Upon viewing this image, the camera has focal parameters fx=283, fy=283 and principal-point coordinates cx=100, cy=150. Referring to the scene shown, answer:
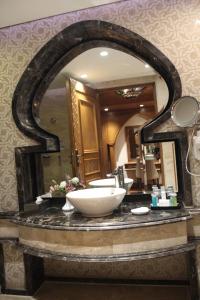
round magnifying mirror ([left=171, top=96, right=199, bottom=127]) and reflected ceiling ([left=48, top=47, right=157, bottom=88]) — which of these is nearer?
round magnifying mirror ([left=171, top=96, right=199, bottom=127])

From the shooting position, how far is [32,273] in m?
2.45

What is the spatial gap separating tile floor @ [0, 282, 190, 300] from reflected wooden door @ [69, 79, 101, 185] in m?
0.91

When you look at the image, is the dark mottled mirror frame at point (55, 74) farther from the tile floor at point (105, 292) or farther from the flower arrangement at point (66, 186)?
the tile floor at point (105, 292)

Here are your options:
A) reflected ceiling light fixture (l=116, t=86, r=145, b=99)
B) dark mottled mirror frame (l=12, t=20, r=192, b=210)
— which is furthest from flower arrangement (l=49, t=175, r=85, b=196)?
reflected ceiling light fixture (l=116, t=86, r=145, b=99)

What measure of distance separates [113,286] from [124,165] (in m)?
1.04

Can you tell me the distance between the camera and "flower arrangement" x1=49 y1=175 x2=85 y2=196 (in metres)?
2.32

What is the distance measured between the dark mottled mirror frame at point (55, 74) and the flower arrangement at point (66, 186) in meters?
0.16

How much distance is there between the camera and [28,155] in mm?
2490

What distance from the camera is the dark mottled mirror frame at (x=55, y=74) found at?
2.11 m

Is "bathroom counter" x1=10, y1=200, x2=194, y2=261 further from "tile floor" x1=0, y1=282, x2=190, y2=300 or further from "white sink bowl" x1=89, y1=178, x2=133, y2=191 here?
"tile floor" x1=0, y1=282, x2=190, y2=300

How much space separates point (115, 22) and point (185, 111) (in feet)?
2.93

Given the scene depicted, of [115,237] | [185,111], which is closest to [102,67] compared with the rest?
[185,111]

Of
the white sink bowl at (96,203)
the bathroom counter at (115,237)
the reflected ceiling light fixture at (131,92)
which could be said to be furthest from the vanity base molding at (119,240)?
the reflected ceiling light fixture at (131,92)

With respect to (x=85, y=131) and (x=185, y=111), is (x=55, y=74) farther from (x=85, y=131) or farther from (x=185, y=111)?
(x=185, y=111)
